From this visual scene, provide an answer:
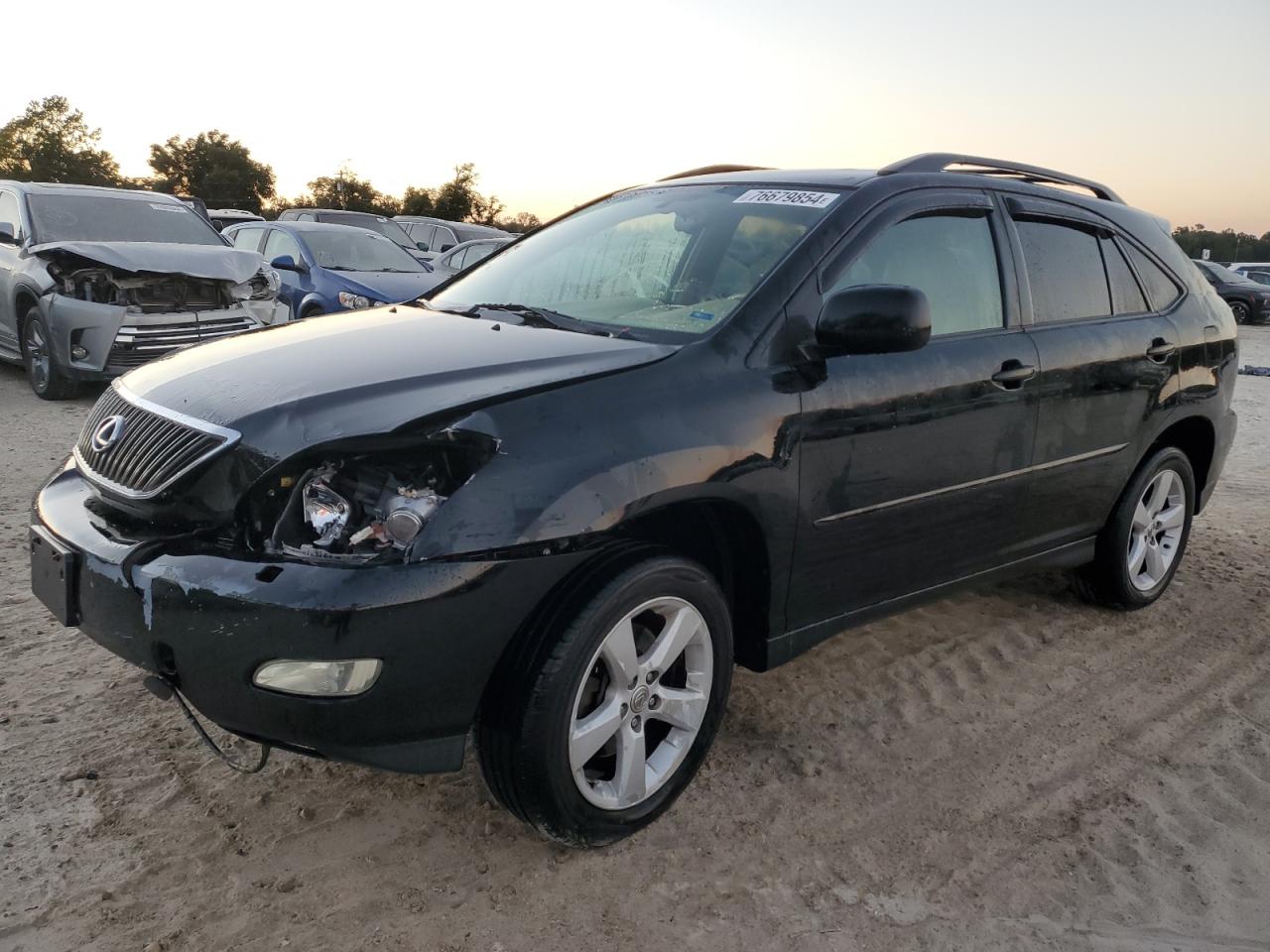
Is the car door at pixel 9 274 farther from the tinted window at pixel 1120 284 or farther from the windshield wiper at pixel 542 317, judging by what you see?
the tinted window at pixel 1120 284

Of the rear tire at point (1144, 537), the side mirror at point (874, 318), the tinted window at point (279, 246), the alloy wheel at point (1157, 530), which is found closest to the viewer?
the side mirror at point (874, 318)

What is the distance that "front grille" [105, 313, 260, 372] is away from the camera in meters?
7.91

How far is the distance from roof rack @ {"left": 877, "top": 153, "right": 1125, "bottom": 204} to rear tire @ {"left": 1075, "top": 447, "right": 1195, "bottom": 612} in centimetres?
120

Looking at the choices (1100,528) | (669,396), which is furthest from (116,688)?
(1100,528)

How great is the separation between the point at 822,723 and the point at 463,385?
5.70ft

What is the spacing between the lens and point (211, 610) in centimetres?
213

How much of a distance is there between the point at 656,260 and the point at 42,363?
7.24 metres

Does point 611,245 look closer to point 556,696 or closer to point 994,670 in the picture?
point 556,696

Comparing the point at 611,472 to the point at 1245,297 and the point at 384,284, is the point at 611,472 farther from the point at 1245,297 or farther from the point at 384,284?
the point at 1245,297

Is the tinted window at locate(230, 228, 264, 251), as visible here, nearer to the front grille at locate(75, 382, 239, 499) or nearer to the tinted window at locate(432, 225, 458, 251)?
the tinted window at locate(432, 225, 458, 251)

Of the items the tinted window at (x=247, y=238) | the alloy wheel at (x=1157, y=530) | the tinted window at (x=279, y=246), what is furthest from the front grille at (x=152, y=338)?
the alloy wheel at (x=1157, y=530)

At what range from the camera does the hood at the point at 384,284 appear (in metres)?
9.62

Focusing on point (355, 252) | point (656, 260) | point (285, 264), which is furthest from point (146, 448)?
point (355, 252)

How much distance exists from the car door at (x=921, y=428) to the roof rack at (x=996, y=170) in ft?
0.51
